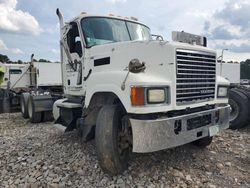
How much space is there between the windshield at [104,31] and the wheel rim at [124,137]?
1.91m

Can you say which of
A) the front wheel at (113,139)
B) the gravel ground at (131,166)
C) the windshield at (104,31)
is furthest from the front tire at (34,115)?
the front wheel at (113,139)

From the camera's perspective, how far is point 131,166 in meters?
4.68

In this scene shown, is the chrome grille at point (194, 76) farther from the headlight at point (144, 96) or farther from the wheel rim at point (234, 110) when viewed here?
the wheel rim at point (234, 110)

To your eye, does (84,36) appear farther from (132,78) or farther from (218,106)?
(218,106)

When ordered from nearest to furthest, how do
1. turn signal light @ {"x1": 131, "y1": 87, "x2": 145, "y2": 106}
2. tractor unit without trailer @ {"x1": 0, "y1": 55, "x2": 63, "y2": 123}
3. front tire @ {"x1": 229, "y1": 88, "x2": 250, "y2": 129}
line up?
turn signal light @ {"x1": 131, "y1": 87, "x2": 145, "y2": 106} < front tire @ {"x1": 229, "y1": 88, "x2": 250, "y2": 129} < tractor unit without trailer @ {"x1": 0, "y1": 55, "x2": 63, "y2": 123}

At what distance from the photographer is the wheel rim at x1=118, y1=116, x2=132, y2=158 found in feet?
14.1

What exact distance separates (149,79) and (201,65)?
1.17m

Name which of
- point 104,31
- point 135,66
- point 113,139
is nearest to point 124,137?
point 113,139

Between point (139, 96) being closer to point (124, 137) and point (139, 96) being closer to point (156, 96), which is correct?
point (156, 96)

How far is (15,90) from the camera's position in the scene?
46.3 feet

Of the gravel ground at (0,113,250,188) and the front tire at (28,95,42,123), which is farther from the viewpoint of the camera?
the front tire at (28,95,42,123)

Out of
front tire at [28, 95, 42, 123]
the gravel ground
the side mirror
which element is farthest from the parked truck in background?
front tire at [28, 95, 42, 123]

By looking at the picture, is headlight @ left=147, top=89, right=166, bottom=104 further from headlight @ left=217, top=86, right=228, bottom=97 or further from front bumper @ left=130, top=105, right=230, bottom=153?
headlight @ left=217, top=86, right=228, bottom=97

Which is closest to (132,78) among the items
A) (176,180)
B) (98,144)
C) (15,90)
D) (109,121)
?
(109,121)
